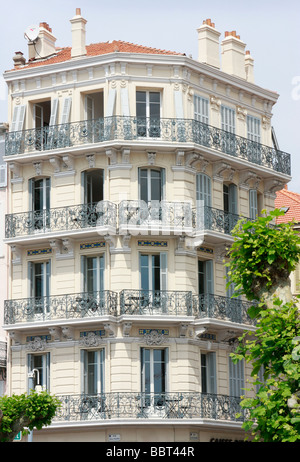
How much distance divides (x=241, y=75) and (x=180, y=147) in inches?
258

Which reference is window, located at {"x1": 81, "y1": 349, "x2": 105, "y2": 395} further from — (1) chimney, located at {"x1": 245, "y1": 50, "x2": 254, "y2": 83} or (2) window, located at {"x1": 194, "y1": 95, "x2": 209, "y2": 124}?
(1) chimney, located at {"x1": 245, "y1": 50, "x2": 254, "y2": 83}

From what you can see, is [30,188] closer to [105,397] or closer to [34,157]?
[34,157]

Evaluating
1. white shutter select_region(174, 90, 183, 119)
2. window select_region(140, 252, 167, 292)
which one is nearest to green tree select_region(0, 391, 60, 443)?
window select_region(140, 252, 167, 292)

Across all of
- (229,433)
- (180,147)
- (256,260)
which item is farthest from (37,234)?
(256,260)

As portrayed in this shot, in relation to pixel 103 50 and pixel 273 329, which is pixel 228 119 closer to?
pixel 103 50

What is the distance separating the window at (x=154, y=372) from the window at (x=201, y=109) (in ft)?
31.1

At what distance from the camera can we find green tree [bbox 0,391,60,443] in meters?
32.1

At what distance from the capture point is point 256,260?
2484 cm

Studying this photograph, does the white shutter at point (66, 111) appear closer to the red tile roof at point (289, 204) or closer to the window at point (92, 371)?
the window at point (92, 371)

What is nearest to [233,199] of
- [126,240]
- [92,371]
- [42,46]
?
[126,240]

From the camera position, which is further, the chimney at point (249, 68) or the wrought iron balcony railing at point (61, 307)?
the chimney at point (249, 68)

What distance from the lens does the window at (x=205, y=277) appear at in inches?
1572

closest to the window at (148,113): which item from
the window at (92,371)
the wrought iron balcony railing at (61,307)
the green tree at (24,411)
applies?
the wrought iron balcony railing at (61,307)

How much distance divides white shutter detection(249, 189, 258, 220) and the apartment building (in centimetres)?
86
